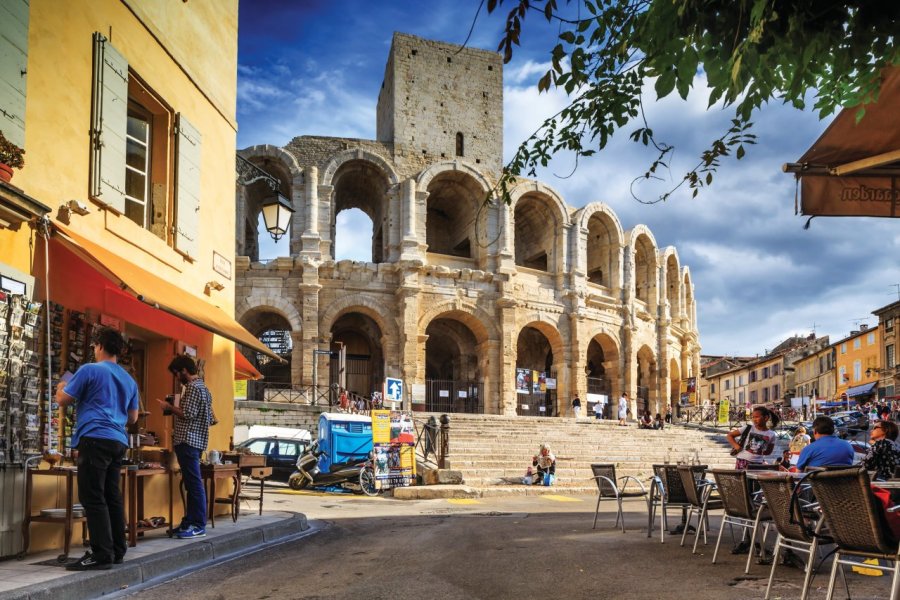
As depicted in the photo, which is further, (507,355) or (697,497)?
(507,355)

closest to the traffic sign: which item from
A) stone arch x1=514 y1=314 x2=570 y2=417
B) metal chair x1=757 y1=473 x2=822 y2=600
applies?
stone arch x1=514 y1=314 x2=570 y2=417

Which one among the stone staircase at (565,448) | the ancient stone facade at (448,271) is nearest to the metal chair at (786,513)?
the stone staircase at (565,448)

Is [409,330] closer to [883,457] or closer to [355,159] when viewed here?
[355,159]

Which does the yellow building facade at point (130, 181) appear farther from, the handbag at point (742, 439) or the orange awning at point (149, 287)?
the handbag at point (742, 439)

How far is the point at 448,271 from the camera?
31719mm

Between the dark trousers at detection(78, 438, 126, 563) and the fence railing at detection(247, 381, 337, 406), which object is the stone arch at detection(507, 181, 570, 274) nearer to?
the fence railing at detection(247, 381, 337, 406)

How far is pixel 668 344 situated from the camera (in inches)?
1561

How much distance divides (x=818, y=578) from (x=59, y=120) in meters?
7.14

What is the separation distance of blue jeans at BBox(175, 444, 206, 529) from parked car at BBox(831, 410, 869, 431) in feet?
90.7

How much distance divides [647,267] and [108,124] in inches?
1358

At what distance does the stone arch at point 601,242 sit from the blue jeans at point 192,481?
2800cm

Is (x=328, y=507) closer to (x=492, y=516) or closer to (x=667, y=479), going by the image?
(x=492, y=516)

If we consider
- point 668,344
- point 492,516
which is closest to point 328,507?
point 492,516

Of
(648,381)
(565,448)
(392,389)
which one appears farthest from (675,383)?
(392,389)
